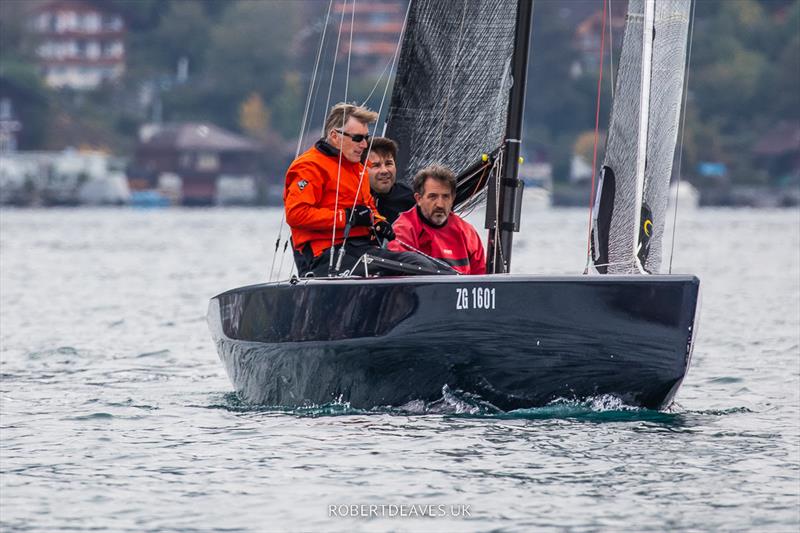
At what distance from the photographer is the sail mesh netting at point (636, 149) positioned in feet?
28.8

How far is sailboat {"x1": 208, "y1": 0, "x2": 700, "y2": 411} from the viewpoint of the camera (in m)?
8.08

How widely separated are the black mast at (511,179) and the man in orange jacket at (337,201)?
26.2 inches

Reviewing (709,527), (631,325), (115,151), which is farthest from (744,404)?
(115,151)

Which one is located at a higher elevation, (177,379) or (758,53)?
(758,53)

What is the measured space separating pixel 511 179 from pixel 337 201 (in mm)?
1064

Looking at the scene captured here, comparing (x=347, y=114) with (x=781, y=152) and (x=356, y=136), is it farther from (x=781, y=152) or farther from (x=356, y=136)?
(x=781, y=152)

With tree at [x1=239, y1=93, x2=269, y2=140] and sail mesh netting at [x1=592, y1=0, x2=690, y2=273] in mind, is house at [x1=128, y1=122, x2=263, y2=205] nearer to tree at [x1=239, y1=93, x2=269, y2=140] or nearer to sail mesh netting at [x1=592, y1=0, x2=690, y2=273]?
tree at [x1=239, y1=93, x2=269, y2=140]

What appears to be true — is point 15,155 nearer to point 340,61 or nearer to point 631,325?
point 340,61

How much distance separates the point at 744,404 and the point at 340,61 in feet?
298

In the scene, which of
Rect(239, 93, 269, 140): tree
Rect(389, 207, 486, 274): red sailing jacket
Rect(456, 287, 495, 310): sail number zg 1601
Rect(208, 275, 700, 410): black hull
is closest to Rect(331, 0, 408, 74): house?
Rect(239, 93, 269, 140): tree

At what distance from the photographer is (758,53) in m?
95.5

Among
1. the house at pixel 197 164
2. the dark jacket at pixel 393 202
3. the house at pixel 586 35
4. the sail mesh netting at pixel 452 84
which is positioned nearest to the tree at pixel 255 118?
the house at pixel 197 164

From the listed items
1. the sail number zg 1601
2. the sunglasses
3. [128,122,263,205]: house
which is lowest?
[128,122,263,205]: house

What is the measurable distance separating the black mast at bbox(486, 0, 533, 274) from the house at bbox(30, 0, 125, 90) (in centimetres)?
9646
